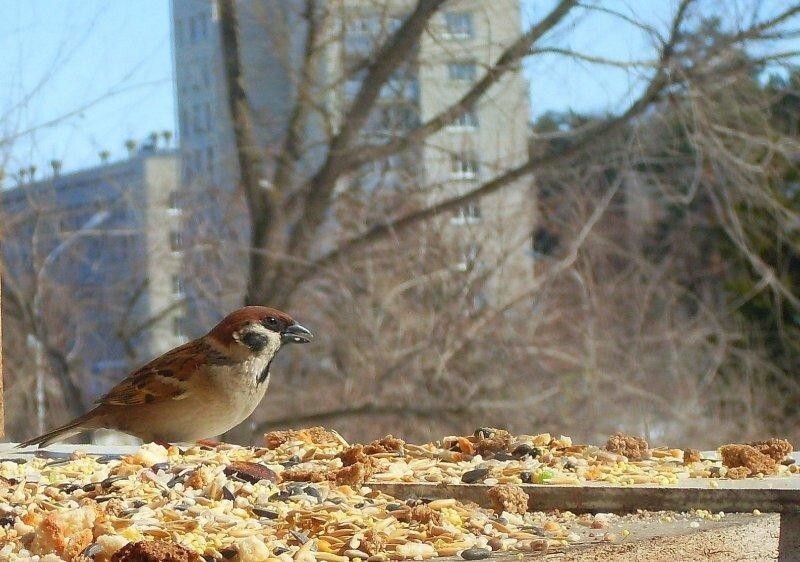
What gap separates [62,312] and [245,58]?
2465 mm

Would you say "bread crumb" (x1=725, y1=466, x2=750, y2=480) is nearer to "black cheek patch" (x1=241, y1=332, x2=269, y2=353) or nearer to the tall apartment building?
"black cheek patch" (x1=241, y1=332, x2=269, y2=353)

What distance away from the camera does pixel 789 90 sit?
7.40m

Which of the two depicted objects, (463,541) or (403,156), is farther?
(403,156)

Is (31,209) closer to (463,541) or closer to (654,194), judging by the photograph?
(654,194)

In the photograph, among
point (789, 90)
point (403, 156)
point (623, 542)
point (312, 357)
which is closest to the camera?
point (623, 542)

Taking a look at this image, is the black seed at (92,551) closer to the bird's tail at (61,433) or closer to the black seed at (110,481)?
the black seed at (110,481)

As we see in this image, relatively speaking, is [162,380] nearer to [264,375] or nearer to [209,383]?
[209,383]

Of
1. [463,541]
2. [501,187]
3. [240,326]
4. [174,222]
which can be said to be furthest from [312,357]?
[463,541]

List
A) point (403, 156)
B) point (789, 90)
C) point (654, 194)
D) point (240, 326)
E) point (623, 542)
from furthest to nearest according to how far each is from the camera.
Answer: point (654, 194) < point (403, 156) < point (789, 90) < point (240, 326) < point (623, 542)

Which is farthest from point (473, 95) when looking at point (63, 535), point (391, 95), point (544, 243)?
point (63, 535)

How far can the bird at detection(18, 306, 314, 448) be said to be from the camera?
331 cm

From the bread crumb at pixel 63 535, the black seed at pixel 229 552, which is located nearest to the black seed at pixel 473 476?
the black seed at pixel 229 552

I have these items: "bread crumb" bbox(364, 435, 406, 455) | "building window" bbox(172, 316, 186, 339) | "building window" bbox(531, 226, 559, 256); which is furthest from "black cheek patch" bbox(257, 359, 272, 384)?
"building window" bbox(531, 226, 559, 256)

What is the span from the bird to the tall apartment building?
165 inches
